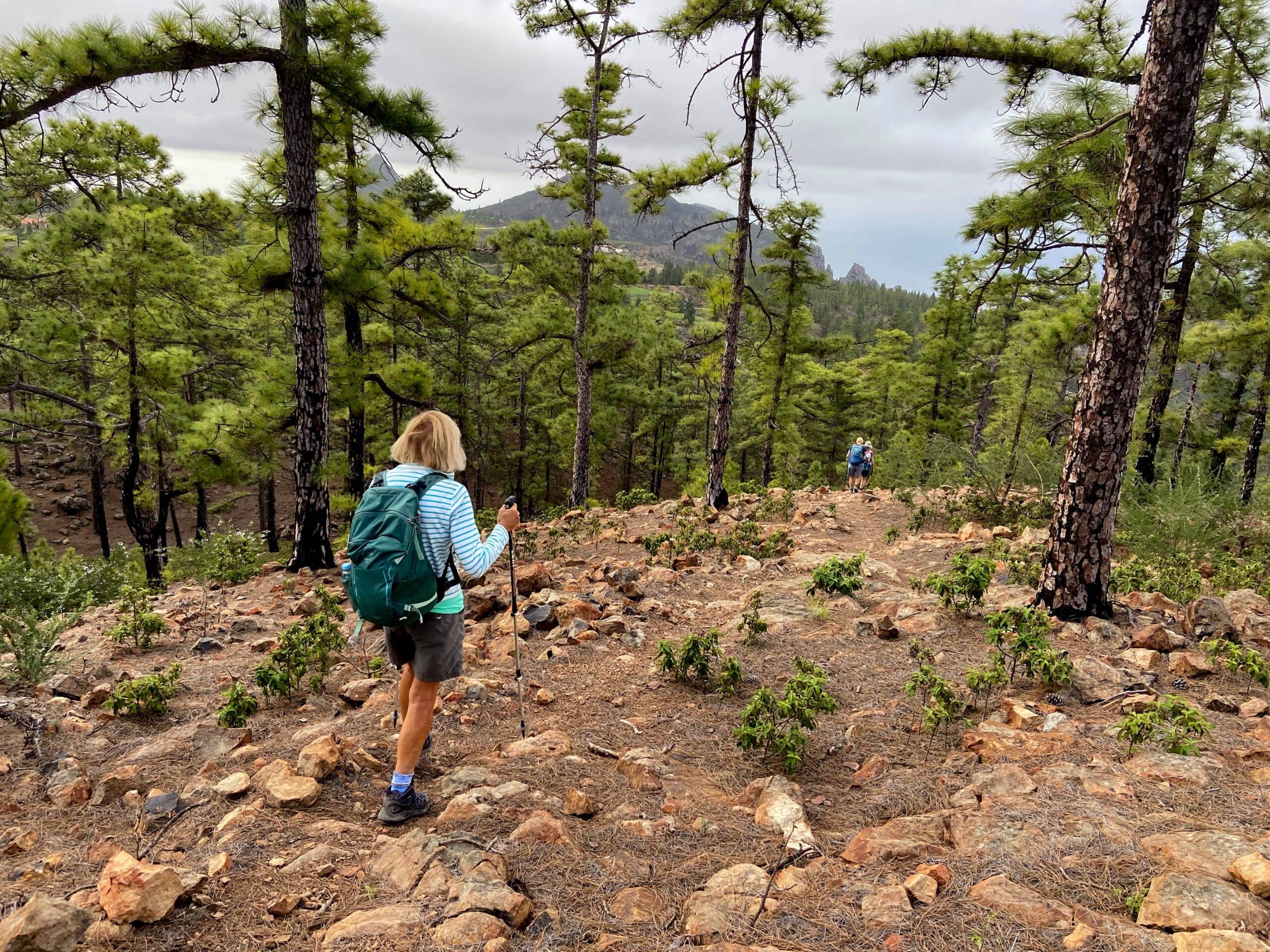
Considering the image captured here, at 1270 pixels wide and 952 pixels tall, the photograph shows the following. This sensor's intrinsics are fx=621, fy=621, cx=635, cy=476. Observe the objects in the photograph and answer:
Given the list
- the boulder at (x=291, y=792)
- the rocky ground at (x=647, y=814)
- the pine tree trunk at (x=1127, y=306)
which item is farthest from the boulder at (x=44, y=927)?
the pine tree trunk at (x=1127, y=306)

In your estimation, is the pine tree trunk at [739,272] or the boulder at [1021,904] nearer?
the boulder at [1021,904]

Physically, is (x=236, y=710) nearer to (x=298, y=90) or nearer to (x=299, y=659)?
(x=299, y=659)

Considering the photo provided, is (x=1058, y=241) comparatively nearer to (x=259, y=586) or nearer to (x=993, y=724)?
(x=993, y=724)

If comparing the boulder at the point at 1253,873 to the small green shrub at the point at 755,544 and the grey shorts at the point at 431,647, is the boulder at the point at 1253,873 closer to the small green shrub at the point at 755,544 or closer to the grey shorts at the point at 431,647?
the grey shorts at the point at 431,647

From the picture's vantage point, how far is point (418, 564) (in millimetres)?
3014

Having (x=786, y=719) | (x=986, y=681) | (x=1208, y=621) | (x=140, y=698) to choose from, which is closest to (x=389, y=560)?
(x=786, y=719)

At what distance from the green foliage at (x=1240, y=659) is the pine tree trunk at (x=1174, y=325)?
914cm

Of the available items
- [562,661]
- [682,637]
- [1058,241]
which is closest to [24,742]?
[562,661]

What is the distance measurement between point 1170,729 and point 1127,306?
133 inches

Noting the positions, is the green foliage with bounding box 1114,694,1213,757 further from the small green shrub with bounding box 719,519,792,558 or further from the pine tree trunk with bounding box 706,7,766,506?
the pine tree trunk with bounding box 706,7,766,506

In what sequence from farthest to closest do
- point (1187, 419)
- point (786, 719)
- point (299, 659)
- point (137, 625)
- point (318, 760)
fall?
point (1187, 419), point (137, 625), point (299, 659), point (786, 719), point (318, 760)

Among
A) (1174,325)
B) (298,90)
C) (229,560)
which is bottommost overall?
(229,560)

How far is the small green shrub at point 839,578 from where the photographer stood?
246 inches

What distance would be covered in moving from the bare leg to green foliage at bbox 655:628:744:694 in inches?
79.5
